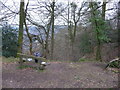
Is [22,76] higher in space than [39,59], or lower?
lower

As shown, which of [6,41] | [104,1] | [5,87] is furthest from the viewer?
[6,41]

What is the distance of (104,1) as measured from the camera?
28.4 ft

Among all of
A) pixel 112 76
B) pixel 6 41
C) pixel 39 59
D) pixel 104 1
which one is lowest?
pixel 112 76

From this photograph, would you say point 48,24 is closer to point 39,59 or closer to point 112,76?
point 39,59

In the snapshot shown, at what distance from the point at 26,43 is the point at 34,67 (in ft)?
19.5

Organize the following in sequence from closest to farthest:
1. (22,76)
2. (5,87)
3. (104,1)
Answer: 1. (5,87)
2. (22,76)
3. (104,1)

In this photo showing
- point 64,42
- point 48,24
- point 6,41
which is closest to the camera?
point 6,41

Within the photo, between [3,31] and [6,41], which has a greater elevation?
[3,31]

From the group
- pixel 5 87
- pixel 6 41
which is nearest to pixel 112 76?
pixel 5 87

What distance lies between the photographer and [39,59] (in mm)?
5562

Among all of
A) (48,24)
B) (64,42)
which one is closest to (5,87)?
(48,24)

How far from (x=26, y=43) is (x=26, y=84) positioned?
24.4 ft

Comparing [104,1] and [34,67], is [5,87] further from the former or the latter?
[104,1]

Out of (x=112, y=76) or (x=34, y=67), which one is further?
(x=34, y=67)
